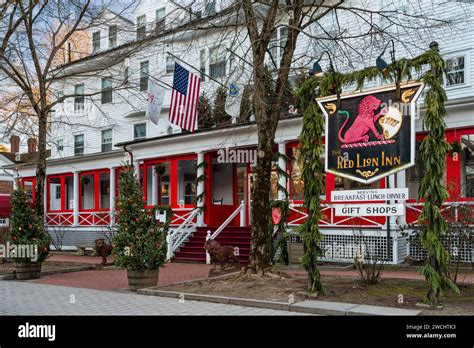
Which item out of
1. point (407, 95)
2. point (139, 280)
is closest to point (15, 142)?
point (139, 280)

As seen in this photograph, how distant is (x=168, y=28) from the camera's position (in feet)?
43.7

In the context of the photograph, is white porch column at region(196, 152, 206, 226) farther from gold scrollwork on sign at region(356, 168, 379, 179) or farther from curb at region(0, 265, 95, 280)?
gold scrollwork on sign at region(356, 168, 379, 179)

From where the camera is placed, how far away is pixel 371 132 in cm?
947

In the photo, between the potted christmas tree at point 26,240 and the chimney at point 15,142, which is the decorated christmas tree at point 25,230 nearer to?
the potted christmas tree at point 26,240

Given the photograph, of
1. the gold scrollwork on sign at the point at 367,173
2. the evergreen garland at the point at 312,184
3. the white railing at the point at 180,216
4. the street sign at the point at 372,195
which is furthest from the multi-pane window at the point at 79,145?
the gold scrollwork on sign at the point at 367,173

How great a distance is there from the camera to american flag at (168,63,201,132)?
16469mm

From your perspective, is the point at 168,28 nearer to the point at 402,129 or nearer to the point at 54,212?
the point at 402,129

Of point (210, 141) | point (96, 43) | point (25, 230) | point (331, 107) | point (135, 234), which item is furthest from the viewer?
point (96, 43)

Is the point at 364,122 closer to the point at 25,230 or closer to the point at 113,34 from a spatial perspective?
the point at 113,34

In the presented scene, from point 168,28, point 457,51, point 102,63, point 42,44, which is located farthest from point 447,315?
point 42,44

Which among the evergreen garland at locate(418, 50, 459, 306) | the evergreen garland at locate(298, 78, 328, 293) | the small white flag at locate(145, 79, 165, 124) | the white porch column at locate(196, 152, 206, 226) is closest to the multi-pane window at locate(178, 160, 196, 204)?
the white porch column at locate(196, 152, 206, 226)

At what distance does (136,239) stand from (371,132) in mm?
5617

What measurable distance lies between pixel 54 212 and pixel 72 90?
26.1 ft

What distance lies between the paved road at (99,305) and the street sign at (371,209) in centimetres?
228
